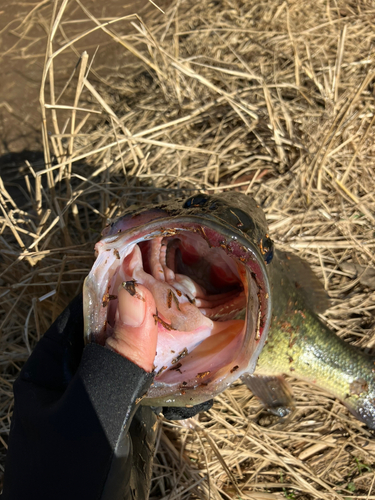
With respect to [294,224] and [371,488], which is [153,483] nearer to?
[371,488]

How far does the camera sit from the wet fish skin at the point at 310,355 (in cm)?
228

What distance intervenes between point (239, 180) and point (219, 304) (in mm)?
1466

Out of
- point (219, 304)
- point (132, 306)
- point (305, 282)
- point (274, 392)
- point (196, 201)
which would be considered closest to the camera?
point (132, 306)

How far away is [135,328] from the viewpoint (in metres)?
1.69

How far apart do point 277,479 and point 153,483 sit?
0.81 meters

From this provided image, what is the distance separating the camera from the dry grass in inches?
107

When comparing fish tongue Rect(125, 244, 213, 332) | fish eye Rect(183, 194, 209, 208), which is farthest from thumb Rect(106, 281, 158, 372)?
fish eye Rect(183, 194, 209, 208)

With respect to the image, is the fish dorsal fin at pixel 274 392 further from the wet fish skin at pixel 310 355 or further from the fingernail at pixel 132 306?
the fingernail at pixel 132 306

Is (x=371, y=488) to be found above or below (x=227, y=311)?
below

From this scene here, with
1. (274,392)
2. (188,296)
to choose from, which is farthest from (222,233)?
(274,392)

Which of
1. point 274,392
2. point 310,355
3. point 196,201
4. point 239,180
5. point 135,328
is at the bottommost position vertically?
point 274,392

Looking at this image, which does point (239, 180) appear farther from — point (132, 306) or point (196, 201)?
point (132, 306)

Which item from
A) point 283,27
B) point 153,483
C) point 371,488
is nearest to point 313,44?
point 283,27

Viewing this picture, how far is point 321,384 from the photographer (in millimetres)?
2588
